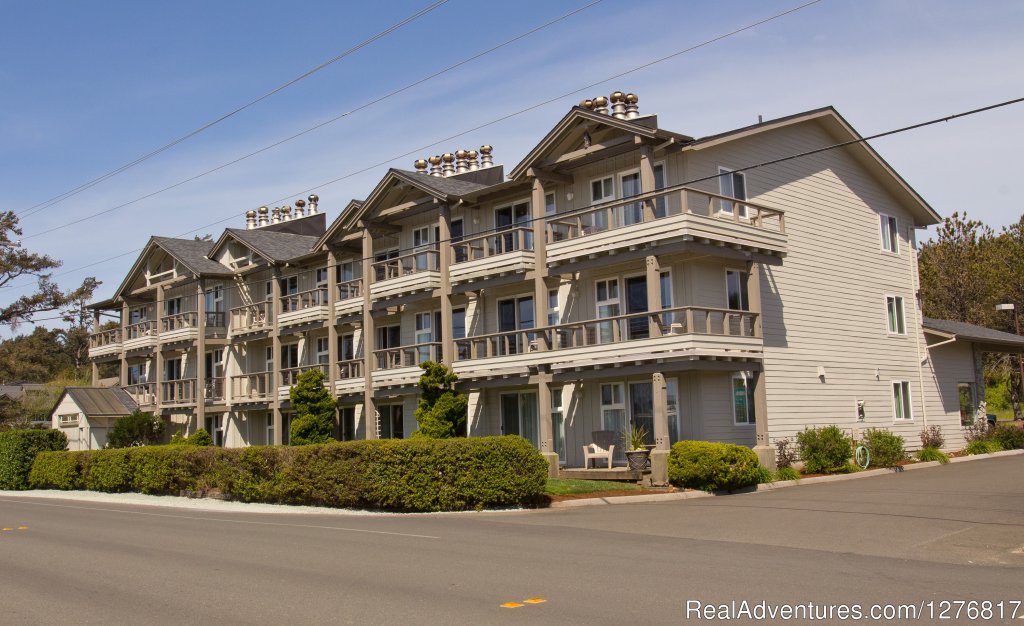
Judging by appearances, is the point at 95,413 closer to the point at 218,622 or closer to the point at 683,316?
the point at 683,316

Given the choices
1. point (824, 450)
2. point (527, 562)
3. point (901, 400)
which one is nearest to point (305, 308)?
point (824, 450)

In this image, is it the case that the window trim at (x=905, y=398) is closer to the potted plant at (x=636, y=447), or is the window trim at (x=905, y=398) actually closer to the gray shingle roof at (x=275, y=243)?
the potted plant at (x=636, y=447)

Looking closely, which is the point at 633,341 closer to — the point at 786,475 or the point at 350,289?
the point at 786,475

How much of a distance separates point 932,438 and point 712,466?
A: 564 inches

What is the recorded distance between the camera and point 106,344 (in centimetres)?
5247

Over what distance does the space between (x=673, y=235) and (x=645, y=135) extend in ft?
10.5

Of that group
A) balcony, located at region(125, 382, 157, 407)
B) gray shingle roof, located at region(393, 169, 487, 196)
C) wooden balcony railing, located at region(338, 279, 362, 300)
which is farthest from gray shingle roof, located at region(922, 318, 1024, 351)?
balcony, located at region(125, 382, 157, 407)

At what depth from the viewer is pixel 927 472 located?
27.4 m

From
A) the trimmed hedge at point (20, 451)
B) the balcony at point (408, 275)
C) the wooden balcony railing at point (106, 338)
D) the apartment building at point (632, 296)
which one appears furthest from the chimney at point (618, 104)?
the wooden balcony railing at point (106, 338)

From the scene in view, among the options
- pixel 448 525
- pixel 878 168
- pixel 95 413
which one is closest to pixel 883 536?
pixel 448 525

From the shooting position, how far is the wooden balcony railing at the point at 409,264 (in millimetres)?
33781

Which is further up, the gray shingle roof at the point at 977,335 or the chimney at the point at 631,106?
the chimney at the point at 631,106

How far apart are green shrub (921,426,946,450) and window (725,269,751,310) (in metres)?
10.00

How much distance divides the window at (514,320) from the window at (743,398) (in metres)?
6.76
